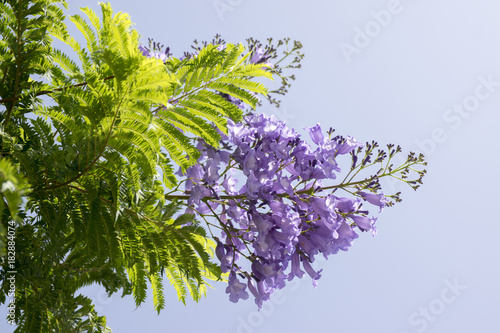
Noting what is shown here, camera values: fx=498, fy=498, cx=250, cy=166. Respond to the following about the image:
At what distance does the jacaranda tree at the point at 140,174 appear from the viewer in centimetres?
292

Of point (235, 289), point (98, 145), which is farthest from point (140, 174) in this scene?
point (235, 289)

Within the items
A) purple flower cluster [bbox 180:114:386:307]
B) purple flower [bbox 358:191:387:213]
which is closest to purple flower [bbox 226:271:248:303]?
purple flower cluster [bbox 180:114:386:307]

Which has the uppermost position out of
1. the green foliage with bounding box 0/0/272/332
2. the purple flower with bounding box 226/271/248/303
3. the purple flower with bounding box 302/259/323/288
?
the green foliage with bounding box 0/0/272/332

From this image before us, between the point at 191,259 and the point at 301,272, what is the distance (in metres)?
0.93

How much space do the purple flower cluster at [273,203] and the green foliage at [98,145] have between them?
0.28m

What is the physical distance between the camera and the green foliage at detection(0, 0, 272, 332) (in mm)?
2834

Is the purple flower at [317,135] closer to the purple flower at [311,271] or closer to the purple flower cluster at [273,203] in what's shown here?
the purple flower cluster at [273,203]

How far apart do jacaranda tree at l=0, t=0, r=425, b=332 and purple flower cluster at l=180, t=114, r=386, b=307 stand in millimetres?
11

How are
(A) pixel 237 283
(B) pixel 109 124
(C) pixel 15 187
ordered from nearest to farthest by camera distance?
(C) pixel 15 187, (B) pixel 109 124, (A) pixel 237 283

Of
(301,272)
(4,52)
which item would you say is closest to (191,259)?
(301,272)

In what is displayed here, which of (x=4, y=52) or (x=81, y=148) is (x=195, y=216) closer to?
(x=81, y=148)

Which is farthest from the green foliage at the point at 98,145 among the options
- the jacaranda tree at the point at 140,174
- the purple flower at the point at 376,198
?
the purple flower at the point at 376,198

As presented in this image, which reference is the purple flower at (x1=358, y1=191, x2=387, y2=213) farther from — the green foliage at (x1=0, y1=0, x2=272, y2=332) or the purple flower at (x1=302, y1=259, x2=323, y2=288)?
the green foliage at (x1=0, y1=0, x2=272, y2=332)

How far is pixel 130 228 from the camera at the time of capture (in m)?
3.38
